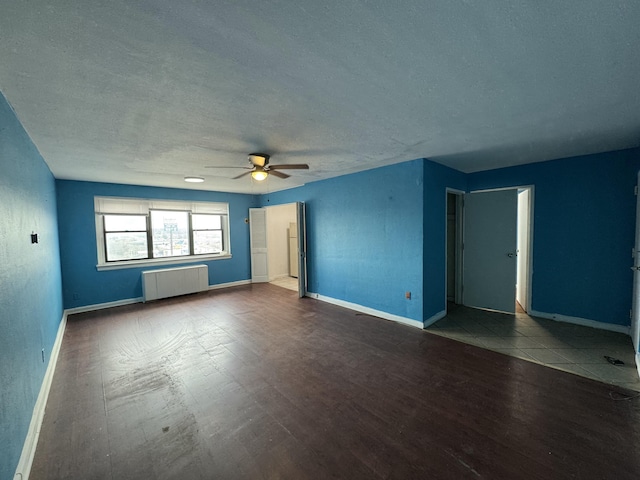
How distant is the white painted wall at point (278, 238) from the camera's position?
7449 mm

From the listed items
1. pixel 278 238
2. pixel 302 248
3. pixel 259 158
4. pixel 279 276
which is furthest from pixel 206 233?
pixel 259 158

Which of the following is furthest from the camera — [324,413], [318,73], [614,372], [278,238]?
[278,238]

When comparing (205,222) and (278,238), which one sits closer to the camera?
(205,222)

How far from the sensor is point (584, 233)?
3.62m

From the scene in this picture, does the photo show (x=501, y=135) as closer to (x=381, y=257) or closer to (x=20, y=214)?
(x=381, y=257)

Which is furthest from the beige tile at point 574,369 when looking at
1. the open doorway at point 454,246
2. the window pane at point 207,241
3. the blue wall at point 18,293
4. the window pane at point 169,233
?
the window pane at point 169,233

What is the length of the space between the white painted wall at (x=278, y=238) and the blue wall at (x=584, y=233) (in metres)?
5.53

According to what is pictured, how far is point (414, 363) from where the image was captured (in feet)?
9.12

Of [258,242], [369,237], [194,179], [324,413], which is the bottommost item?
[324,413]

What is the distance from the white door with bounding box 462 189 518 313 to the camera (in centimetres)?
420

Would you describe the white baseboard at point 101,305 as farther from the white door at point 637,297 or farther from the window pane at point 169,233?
the white door at point 637,297

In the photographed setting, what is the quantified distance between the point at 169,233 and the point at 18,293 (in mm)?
4193

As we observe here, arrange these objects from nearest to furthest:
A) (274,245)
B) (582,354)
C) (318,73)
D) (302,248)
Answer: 1. (318,73)
2. (582,354)
3. (302,248)
4. (274,245)

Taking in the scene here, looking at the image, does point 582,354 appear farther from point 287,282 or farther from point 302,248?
point 287,282
